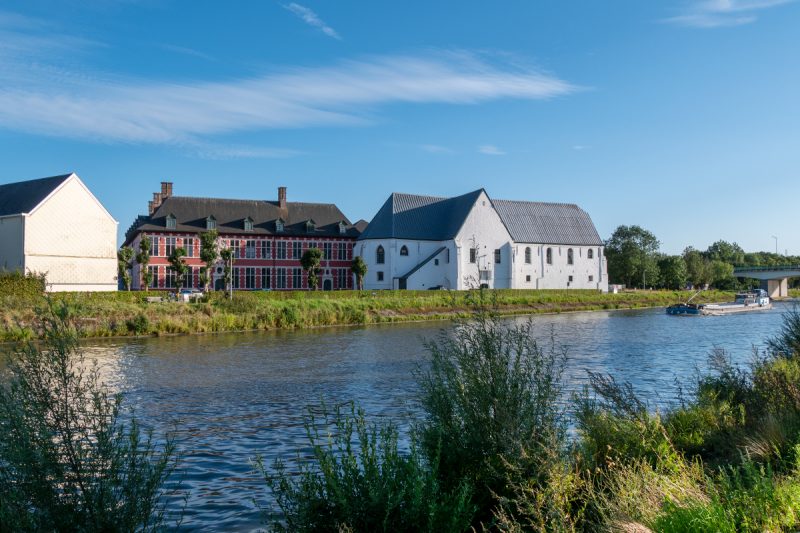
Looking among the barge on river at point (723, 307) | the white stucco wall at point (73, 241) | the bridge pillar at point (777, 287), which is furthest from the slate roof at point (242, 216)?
the bridge pillar at point (777, 287)

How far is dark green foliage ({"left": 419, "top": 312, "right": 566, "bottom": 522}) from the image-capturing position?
650cm

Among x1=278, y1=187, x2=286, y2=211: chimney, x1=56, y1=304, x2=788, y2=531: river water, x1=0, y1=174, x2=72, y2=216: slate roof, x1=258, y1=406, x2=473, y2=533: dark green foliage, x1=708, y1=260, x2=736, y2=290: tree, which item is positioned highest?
x1=278, y1=187, x2=286, y2=211: chimney

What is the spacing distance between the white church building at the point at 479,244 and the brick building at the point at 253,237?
11.6ft

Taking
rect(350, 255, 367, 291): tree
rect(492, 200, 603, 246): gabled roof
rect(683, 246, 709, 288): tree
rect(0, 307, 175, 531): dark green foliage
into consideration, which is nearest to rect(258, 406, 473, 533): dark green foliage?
rect(0, 307, 175, 531): dark green foliage

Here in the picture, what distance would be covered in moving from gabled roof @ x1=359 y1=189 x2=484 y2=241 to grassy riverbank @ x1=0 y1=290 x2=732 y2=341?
13.1 meters

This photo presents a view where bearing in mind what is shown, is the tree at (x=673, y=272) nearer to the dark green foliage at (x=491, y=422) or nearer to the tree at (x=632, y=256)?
the tree at (x=632, y=256)

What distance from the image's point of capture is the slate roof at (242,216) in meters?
62.3

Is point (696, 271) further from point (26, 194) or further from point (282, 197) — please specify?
point (26, 194)

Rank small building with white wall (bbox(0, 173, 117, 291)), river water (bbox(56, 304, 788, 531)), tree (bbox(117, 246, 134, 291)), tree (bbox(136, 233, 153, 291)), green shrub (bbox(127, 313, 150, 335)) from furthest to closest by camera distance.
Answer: tree (bbox(136, 233, 153, 291))
tree (bbox(117, 246, 134, 291))
small building with white wall (bbox(0, 173, 117, 291))
green shrub (bbox(127, 313, 150, 335))
river water (bbox(56, 304, 788, 531))

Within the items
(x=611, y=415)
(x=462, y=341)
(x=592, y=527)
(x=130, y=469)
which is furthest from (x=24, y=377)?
(x=611, y=415)

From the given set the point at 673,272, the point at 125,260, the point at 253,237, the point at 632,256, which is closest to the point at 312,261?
the point at 253,237

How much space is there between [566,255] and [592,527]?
7193 centimetres

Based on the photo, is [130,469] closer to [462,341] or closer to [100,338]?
[462,341]

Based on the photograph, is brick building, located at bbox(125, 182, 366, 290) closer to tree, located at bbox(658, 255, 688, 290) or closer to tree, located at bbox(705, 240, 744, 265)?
tree, located at bbox(658, 255, 688, 290)
